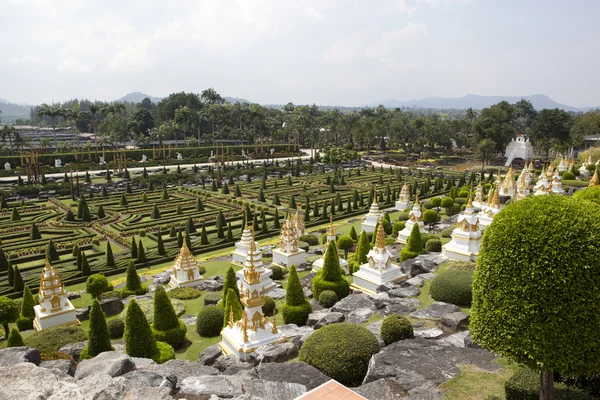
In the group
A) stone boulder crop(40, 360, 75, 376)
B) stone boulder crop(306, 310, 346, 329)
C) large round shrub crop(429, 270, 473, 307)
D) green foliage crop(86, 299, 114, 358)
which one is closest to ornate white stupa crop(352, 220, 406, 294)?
large round shrub crop(429, 270, 473, 307)

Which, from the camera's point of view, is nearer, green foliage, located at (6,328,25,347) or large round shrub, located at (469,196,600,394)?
large round shrub, located at (469,196,600,394)

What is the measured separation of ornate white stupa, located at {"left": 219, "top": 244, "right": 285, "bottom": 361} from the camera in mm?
15523

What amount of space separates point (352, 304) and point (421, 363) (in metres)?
7.26

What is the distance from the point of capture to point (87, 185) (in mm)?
54875

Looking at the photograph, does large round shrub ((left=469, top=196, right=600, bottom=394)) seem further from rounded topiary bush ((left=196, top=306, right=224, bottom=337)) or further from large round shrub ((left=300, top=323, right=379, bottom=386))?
rounded topiary bush ((left=196, top=306, right=224, bottom=337))

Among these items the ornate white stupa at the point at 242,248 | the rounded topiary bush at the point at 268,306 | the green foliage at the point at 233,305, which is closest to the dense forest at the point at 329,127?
the ornate white stupa at the point at 242,248

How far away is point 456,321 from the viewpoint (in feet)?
52.1

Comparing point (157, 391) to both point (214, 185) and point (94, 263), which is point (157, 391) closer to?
point (94, 263)

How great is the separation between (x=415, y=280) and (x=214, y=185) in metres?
38.6

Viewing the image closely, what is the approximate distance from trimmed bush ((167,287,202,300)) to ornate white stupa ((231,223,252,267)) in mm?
4860

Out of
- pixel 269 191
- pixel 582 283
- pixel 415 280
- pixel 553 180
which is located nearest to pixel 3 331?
pixel 415 280

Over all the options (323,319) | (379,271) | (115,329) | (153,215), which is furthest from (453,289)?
(153,215)

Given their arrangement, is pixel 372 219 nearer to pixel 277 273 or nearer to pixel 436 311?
pixel 277 273

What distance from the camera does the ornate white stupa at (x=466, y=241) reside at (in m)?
25.0
